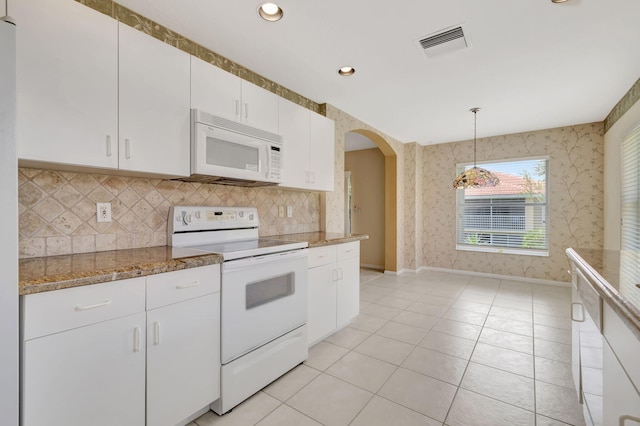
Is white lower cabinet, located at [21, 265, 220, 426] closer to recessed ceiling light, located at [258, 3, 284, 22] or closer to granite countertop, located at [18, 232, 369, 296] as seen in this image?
granite countertop, located at [18, 232, 369, 296]

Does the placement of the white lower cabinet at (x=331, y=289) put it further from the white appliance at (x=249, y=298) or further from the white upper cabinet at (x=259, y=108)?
the white upper cabinet at (x=259, y=108)

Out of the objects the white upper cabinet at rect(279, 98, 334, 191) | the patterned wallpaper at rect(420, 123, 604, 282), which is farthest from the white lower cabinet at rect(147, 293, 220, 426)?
the patterned wallpaper at rect(420, 123, 604, 282)

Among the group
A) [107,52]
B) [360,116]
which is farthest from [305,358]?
[360,116]

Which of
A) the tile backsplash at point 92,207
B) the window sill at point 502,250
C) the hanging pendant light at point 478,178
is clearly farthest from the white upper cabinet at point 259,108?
the window sill at point 502,250

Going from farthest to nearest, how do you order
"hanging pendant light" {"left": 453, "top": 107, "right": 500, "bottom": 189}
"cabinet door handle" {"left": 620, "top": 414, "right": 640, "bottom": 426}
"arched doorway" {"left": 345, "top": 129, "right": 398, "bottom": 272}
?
"arched doorway" {"left": 345, "top": 129, "right": 398, "bottom": 272} → "hanging pendant light" {"left": 453, "top": 107, "right": 500, "bottom": 189} → "cabinet door handle" {"left": 620, "top": 414, "right": 640, "bottom": 426}

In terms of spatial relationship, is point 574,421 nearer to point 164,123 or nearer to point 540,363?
point 540,363

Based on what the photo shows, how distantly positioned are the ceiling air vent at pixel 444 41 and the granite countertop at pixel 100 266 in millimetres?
2138

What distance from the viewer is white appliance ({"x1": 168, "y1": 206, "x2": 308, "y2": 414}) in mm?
1729

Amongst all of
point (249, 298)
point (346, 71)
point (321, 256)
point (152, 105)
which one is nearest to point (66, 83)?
point (152, 105)

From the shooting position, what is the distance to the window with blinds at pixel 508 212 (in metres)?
4.78

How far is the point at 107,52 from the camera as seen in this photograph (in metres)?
1.53

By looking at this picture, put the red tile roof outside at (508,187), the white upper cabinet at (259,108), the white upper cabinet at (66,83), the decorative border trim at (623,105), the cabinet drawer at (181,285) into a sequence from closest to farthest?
1. the white upper cabinet at (66,83)
2. the cabinet drawer at (181,285)
3. the white upper cabinet at (259,108)
4. the decorative border trim at (623,105)
5. the red tile roof outside at (508,187)

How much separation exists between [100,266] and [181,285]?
0.36 metres

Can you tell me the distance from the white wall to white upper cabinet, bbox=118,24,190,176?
4.26 meters
